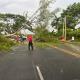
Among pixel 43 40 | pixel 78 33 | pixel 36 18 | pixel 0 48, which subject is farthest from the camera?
pixel 78 33

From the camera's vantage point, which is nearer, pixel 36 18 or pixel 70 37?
pixel 36 18

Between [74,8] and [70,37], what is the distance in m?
19.1

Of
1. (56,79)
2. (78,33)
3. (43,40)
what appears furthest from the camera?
(78,33)

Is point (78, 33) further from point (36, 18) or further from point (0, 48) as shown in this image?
point (36, 18)

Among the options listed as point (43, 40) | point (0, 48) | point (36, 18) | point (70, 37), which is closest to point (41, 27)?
point (70, 37)

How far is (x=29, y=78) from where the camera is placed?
47.1 feet

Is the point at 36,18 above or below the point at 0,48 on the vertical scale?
above

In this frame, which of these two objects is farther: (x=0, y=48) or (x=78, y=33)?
(x=78, y=33)

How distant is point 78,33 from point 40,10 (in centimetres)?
6246

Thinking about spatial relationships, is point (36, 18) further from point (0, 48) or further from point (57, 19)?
point (57, 19)

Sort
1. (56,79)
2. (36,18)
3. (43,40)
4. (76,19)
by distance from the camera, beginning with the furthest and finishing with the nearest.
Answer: (76,19), (43,40), (36,18), (56,79)

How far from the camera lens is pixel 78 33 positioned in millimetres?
88188

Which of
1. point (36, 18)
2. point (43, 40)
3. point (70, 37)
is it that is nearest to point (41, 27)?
point (70, 37)

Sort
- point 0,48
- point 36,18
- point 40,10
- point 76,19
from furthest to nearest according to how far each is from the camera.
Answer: point 76,19, point 0,48, point 36,18, point 40,10
